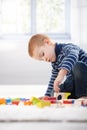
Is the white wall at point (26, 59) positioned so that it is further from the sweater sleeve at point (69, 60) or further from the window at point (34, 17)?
the sweater sleeve at point (69, 60)

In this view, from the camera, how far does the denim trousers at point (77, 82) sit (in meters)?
0.92

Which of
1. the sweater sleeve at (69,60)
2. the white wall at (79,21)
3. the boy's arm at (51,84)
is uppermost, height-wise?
the white wall at (79,21)

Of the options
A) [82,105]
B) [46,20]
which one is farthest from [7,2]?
[82,105]

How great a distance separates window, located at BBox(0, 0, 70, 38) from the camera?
1.12 m

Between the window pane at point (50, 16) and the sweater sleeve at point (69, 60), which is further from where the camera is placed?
the window pane at point (50, 16)

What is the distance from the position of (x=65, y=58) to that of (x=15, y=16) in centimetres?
38

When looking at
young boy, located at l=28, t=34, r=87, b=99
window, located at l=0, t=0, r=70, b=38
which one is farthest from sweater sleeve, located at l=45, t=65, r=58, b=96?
window, located at l=0, t=0, r=70, b=38

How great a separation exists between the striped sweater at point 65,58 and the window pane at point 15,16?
0.69ft

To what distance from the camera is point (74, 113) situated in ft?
2.16

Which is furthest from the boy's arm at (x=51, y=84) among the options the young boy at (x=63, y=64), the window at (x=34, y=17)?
the window at (x=34, y=17)

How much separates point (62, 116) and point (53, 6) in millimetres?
615

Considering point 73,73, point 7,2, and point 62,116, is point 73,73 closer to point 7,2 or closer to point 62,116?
point 62,116

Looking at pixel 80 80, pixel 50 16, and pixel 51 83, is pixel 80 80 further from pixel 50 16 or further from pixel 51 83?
pixel 50 16

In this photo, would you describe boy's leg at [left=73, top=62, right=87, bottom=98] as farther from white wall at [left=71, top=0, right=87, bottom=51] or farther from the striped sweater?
white wall at [left=71, top=0, right=87, bottom=51]
